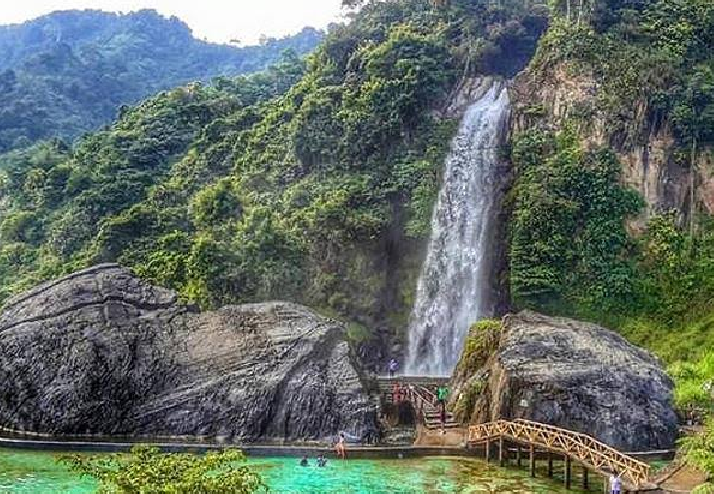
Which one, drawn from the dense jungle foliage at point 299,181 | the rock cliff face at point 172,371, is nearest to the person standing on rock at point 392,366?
the dense jungle foliage at point 299,181

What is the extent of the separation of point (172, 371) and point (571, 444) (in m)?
13.8

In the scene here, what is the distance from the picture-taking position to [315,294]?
4153cm

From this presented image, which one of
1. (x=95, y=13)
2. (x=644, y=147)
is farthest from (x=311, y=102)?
(x=95, y=13)

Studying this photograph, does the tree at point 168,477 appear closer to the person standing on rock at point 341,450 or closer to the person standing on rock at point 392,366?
the person standing on rock at point 341,450

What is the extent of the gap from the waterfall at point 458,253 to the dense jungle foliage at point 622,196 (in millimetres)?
1783

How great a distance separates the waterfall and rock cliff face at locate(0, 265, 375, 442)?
10479mm

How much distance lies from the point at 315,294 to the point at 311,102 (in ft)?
41.0

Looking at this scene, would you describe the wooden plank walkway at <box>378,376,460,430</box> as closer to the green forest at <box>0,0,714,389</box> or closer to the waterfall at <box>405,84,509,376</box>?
the waterfall at <box>405,84,509,376</box>

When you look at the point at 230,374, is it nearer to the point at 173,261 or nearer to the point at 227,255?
the point at 227,255

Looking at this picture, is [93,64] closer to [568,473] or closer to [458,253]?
[458,253]

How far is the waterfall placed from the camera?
40562 millimetres

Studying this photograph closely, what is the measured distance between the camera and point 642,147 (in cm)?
4156

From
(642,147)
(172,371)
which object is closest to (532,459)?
(172,371)

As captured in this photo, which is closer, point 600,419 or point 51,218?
point 600,419
